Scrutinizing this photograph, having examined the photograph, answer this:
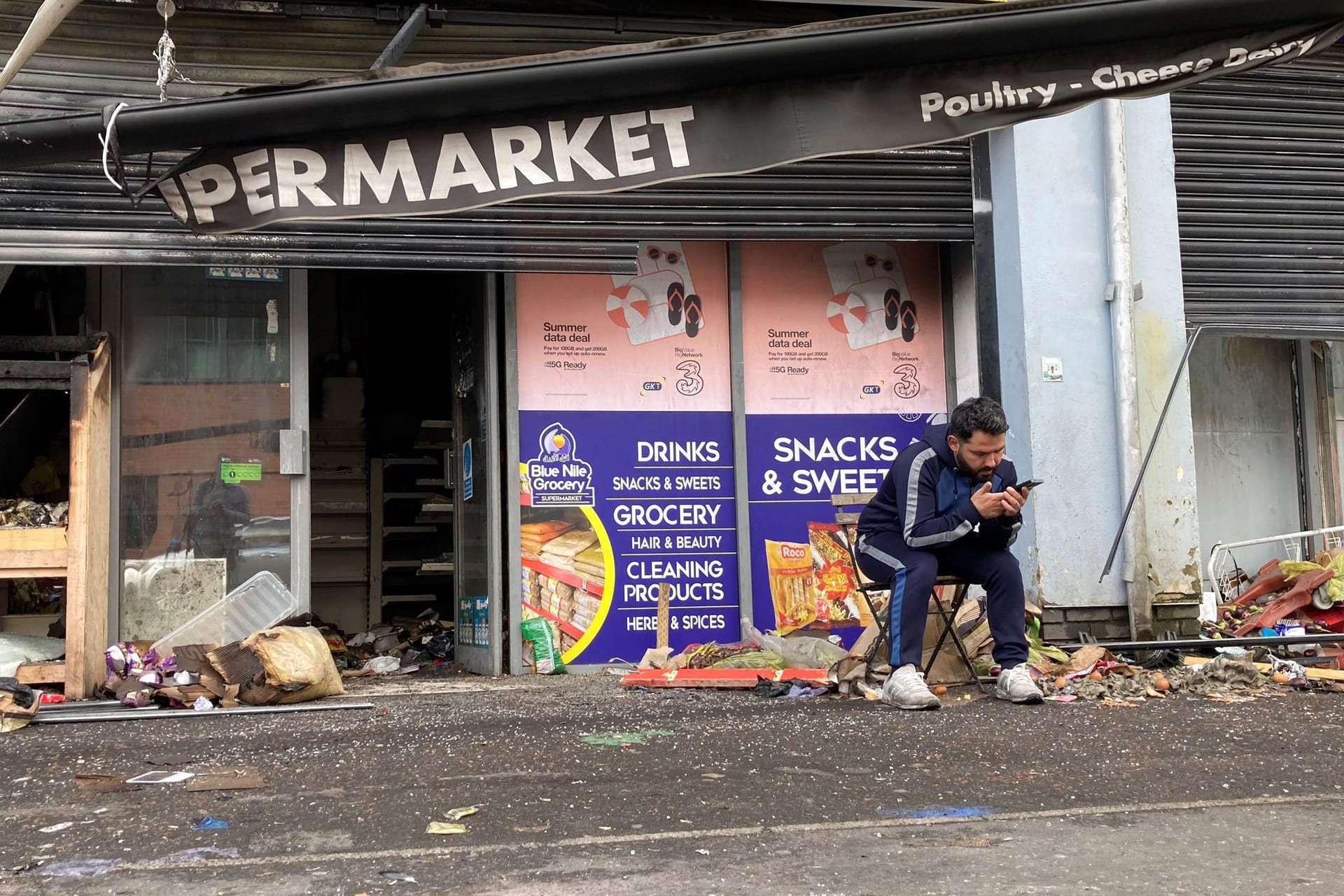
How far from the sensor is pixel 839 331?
25.6ft

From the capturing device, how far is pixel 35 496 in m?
7.79

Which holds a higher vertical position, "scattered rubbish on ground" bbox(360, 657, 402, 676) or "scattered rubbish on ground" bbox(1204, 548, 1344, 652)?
"scattered rubbish on ground" bbox(1204, 548, 1344, 652)

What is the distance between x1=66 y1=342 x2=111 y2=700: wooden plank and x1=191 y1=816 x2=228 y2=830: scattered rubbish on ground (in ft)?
10.1

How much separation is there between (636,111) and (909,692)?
110 inches

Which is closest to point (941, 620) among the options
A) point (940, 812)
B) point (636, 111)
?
point (940, 812)

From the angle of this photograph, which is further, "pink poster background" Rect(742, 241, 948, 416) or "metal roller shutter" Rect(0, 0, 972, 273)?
"pink poster background" Rect(742, 241, 948, 416)

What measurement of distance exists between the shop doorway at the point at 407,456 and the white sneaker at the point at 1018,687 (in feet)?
→ 10.2

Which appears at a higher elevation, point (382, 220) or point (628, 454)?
point (382, 220)

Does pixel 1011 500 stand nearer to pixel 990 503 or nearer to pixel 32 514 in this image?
pixel 990 503

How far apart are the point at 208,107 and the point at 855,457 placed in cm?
509

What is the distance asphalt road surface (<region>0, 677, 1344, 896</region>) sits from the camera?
2658mm

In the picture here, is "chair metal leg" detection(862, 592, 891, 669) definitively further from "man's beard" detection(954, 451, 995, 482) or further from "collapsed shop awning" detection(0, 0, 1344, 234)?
"collapsed shop awning" detection(0, 0, 1344, 234)

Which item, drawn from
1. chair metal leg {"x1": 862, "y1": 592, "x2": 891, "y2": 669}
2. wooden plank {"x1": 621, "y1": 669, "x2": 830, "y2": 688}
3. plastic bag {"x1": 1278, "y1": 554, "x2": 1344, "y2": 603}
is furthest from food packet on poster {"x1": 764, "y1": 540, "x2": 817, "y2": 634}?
plastic bag {"x1": 1278, "y1": 554, "x2": 1344, "y2": 603}

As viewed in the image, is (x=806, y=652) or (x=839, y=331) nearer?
(x=806, y=652)
